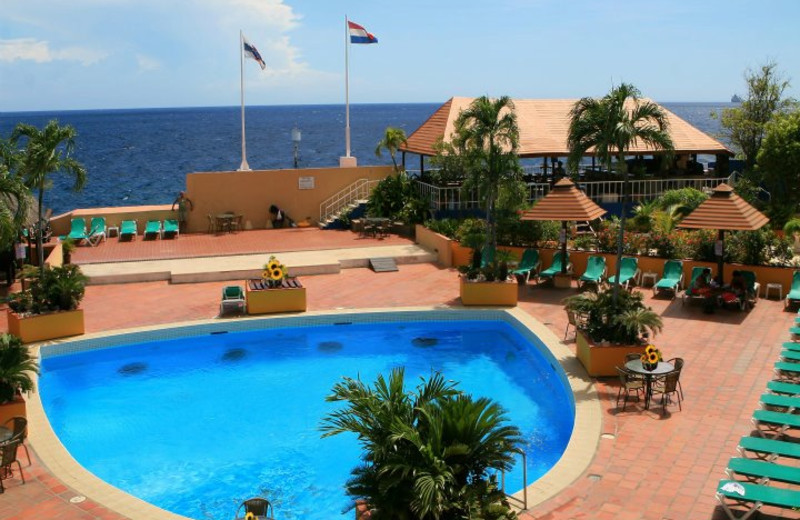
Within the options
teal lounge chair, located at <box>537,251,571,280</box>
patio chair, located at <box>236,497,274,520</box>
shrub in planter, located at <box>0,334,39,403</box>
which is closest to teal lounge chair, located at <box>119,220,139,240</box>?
teal lounge chair, located at <box>537,251,571,280</box>

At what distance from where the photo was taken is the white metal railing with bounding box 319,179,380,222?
29766 mm

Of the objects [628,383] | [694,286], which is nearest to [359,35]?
[694,286]

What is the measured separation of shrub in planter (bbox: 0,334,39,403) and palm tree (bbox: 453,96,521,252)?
1147cm

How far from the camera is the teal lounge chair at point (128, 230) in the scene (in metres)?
27.4

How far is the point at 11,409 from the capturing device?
12.2 metres

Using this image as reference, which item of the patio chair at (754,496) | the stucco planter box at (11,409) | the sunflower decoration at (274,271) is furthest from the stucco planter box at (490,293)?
the patio chair at (754,496)

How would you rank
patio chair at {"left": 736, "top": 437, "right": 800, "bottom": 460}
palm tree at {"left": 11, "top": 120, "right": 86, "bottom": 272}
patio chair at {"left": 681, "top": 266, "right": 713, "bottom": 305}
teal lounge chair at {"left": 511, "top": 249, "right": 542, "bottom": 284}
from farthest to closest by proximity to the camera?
teal lounge chair at {"left": 511, "top": 249, "right": 542, "bottom": 284}, patio chair at {"left": 681, "top": 266, "right": 713, "bottom": 305}, palm tree at {"left": 11, "top": 120, "right": 86, "bottom": 272}, patio chair at {"left": 736, "top": 437, "right": 800, "bottom": 460}

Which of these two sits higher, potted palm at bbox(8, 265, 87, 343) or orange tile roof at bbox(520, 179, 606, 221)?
orange tile roof at bbox(520, 179, 606, 221)

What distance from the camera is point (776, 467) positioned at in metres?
9.59

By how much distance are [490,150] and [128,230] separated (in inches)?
537

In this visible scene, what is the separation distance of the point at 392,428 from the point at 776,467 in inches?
190

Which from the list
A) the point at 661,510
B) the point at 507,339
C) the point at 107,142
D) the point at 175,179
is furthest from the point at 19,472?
the point at 107,142

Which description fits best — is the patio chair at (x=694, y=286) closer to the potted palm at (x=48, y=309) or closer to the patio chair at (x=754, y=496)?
the patio chair at (x=754, y=496)

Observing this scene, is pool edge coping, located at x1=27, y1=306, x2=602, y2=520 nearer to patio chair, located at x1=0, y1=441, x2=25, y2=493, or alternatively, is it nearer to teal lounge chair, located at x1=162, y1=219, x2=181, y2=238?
patio chair, located at x1=0, y1=441, x2=25, y2=493
